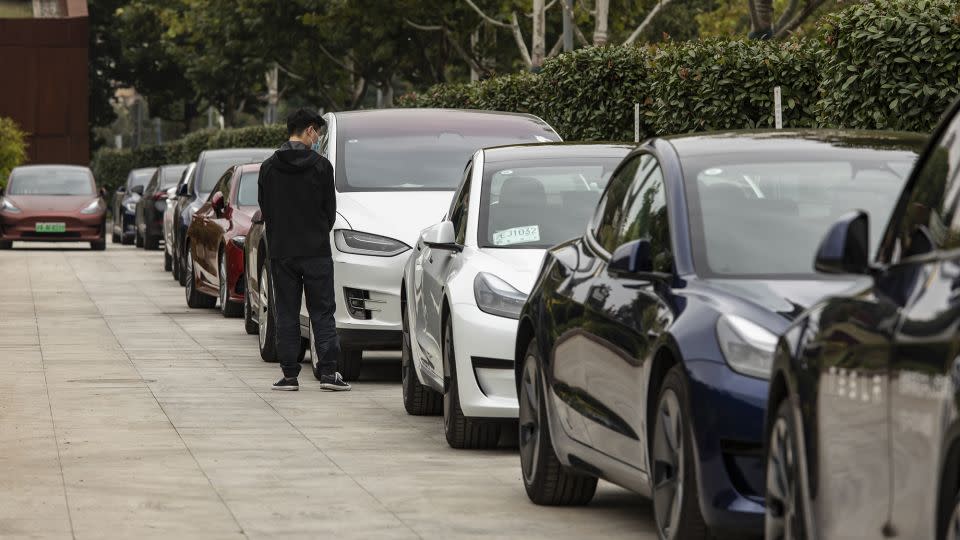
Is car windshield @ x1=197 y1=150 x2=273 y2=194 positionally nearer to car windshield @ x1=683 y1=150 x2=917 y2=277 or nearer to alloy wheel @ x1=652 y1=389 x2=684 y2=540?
car windshield @ x1=683 y1=150 x2=917 y2=277

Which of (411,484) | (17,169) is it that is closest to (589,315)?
(411,484)

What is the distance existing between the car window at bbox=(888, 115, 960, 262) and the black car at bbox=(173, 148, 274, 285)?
70.9 ft

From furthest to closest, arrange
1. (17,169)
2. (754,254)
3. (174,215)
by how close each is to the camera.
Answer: (17,169), (174,215), (754,254)

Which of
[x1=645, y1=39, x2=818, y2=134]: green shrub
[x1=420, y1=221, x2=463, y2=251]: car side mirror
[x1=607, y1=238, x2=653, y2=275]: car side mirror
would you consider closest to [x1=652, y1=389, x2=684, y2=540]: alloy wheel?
[x1=607, y1=238, x2=653, y2=275]: car side mirror

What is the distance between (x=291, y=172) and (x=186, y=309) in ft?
33.4

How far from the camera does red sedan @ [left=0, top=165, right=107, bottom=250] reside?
41344 mm

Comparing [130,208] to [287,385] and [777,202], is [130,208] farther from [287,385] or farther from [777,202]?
[777,202]

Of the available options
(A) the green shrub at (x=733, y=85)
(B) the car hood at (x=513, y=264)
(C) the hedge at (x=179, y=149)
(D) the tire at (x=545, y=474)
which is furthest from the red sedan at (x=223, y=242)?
(C) the hedge at (x=179, y=149)

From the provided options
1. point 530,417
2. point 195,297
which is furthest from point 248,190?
point 530,417

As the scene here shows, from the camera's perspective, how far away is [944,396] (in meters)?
4.57

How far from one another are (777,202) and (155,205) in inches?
1405

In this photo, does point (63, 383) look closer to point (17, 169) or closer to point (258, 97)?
point (17, 169)

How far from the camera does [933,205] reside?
5.47 meters

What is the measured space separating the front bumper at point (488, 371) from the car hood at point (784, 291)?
3.44m
